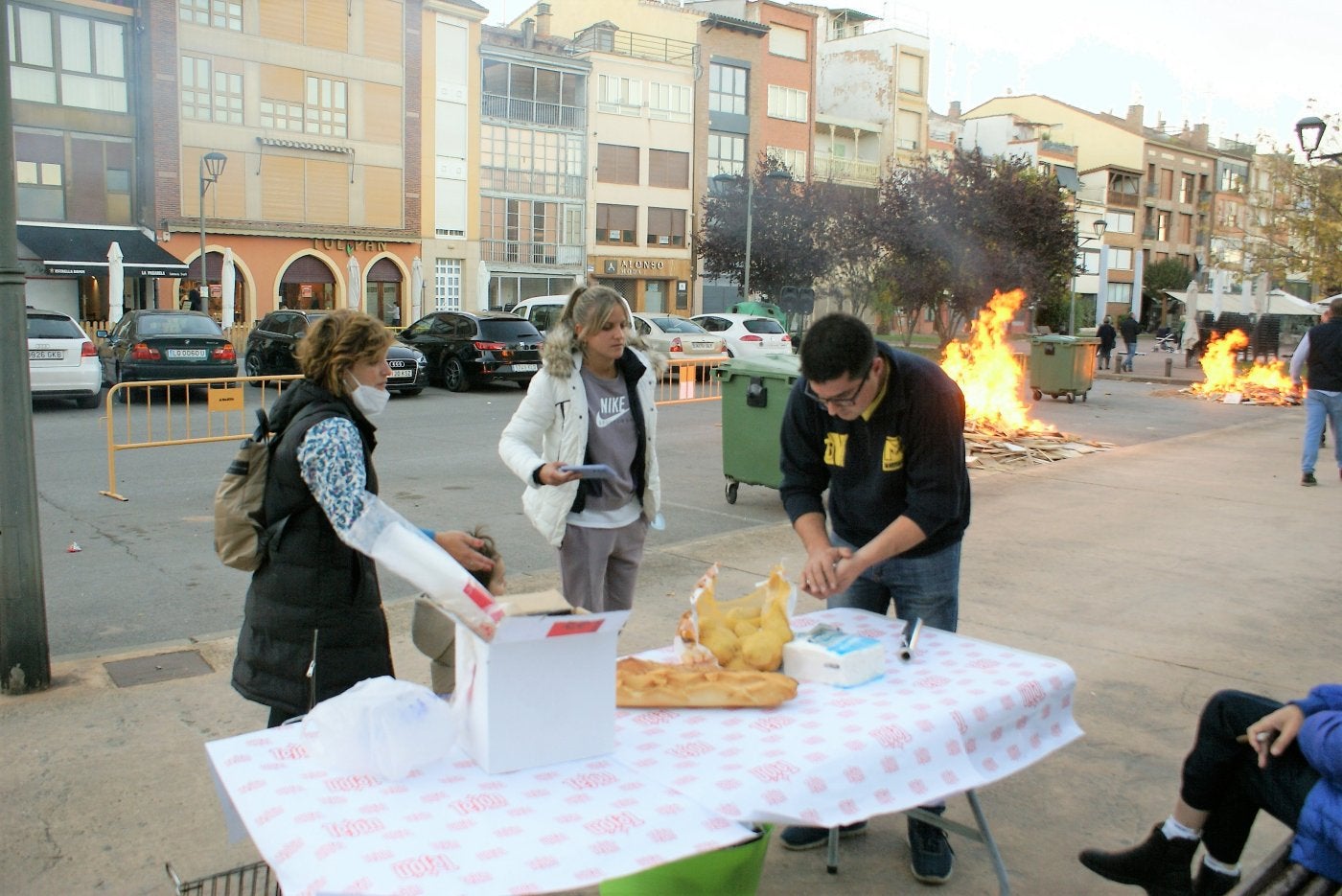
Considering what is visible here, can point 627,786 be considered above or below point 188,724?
above

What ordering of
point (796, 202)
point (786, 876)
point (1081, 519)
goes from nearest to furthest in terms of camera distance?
point (786, 876), point (1081, 519), point (796, 202)

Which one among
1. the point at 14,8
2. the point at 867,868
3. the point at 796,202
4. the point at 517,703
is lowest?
the point at 867,868

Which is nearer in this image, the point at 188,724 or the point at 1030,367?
the point at 188,724

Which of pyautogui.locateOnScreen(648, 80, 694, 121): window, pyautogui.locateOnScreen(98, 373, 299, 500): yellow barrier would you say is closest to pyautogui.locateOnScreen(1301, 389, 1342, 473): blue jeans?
pyautogui.locateOnScreen(98, 373, 299, 500): yellow barrier

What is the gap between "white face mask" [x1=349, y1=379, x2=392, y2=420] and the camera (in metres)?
3.19

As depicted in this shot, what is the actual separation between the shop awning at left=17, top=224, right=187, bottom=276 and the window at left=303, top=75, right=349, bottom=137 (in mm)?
7248

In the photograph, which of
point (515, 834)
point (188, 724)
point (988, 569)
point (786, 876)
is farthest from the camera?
point (988, 569)

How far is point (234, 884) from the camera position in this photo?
134 inches

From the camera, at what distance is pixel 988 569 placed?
7.66 meters

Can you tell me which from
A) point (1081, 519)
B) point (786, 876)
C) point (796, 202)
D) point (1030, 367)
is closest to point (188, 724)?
point (786, 876)

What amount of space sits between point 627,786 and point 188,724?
3.04 metres

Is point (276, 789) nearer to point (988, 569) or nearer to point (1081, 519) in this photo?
point (988, 569)

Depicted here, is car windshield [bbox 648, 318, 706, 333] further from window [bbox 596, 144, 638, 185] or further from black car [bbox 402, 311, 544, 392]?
window [bbox 596, 144, 638, 185]

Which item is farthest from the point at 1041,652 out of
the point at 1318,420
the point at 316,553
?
the point at 1318,420
